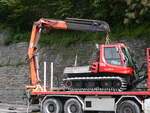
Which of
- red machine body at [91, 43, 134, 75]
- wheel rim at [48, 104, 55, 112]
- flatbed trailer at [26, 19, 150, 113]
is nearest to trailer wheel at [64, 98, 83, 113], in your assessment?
flatbed trailer at [26, 19, 150, 113]

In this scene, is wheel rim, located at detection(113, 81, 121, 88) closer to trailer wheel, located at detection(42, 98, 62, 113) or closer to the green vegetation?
trailer wheel, located at detection(42, 98, 62, 113)

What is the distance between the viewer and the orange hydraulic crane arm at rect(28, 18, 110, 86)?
20266 mm

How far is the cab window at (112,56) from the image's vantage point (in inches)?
707

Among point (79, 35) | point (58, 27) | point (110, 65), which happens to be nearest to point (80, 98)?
point (110, 65)

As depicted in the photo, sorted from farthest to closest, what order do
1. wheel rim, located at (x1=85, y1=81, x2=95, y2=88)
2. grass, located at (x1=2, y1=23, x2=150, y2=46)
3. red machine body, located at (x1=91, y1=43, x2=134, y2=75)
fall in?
grass, located at (x1=2, y1=23, x2=150, y2=46)
wheel rim, located at (x1=85, y1=81, x2=95, y2=88)
red machine body, located at (x1=91, y1=43, x2=134, y2=75)

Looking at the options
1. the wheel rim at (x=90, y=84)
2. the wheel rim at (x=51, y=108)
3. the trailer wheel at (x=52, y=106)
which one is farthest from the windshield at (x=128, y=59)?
the wheel rim at (x=51, y=108)

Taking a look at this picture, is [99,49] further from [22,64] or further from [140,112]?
[22,64]

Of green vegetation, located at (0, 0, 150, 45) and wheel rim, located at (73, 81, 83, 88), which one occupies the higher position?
green vegetation, located at (0, 0, 150, 45)

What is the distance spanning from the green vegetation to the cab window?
3604 millimetres

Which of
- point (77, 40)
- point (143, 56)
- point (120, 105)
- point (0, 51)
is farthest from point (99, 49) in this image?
point (0, 51)

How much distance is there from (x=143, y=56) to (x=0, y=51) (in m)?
15.2

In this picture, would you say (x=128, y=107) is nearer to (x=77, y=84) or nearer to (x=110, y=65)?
(x=110, y=65)

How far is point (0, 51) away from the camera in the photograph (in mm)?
35312

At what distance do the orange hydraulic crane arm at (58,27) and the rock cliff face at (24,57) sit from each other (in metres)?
5.63
